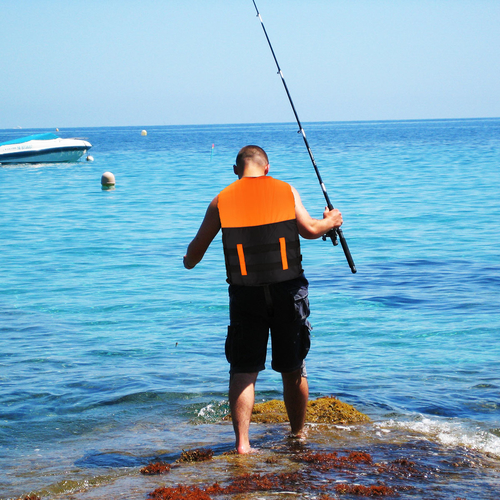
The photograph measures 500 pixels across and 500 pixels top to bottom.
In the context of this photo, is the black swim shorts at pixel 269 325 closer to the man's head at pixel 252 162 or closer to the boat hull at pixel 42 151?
the man's head at pixel 252 162

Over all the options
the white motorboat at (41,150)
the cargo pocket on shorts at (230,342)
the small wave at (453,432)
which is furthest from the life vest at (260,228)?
the white motorboat at (41,150)

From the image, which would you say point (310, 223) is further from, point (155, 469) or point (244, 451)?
point (155, 469)

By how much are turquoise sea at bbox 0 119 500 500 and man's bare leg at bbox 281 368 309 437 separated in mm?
127

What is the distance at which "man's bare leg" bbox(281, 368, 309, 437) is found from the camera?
3.97 meters

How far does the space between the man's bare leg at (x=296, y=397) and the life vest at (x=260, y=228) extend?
26.7 inches

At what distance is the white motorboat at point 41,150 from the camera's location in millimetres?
38562

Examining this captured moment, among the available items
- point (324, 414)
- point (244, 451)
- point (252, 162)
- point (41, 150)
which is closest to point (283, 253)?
point (252, 162)

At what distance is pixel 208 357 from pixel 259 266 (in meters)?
3.28

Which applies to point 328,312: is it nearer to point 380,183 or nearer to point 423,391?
point 423,391

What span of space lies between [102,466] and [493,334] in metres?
5.06

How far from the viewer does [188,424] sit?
486 cm

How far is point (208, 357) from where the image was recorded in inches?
266

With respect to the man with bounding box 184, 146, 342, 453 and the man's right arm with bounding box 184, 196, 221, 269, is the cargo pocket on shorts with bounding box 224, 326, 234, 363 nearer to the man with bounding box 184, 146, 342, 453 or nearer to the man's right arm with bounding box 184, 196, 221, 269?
the man with bounding box 184, 146, 342, 453

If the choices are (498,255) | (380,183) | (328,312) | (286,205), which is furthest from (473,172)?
(286,205)
